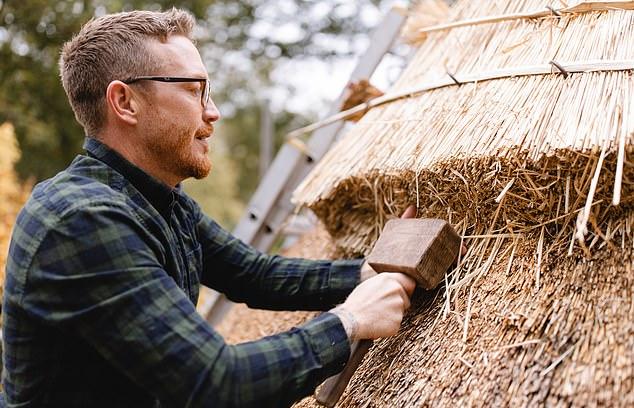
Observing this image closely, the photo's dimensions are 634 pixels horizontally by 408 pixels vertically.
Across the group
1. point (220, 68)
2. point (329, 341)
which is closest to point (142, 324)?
point (329, 341)

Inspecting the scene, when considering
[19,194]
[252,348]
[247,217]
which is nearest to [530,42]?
[252,348]

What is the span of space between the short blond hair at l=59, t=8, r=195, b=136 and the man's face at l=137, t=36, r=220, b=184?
1.2 inches

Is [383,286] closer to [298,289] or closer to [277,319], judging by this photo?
[298,289]

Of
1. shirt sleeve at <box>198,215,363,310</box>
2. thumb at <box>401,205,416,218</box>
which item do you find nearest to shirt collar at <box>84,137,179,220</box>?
shirt sleeve at <box>198,215,363,310</box>

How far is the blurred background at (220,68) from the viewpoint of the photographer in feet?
19.8

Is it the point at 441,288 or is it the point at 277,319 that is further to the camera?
the point at 277,319

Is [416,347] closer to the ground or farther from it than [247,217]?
farther from it

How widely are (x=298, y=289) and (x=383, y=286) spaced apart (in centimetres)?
43

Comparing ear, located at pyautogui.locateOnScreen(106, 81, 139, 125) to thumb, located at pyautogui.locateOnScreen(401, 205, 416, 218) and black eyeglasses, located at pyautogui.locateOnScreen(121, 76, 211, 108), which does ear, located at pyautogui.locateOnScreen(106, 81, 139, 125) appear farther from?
thumb, located at pyautogui.locateOnScreen(401, 205, 416, 218)

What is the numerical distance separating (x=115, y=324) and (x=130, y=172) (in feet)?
1.30

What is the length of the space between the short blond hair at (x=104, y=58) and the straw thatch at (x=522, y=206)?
65 cm

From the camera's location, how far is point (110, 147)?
141 centimetres

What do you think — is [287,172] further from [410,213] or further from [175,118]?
[175,118]

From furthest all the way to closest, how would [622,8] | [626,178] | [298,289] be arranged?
1. [298,289]
2. [622,8]
3. [626,178]
